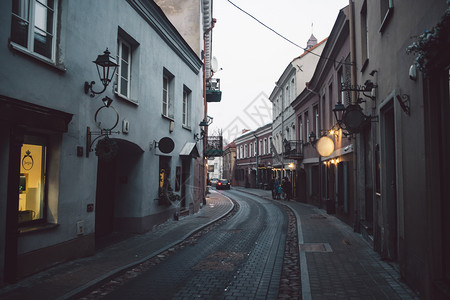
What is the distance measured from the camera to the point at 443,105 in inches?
169

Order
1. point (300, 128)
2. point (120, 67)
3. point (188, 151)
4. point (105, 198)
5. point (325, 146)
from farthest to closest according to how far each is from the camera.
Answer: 1. point (300, 128)
2. point (188, 151)
3. point (325, 146)
4. point (105, 198)
5. point (120, 67)

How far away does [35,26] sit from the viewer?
626 cm

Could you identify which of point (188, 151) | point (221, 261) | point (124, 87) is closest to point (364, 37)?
point (124, 87)

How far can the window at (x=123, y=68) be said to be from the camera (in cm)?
955

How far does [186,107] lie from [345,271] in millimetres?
11049

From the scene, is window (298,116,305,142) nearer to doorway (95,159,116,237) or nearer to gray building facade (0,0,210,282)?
gray building facade (0,0,210,282)

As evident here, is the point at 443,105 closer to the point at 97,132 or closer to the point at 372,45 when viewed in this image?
the point at 372,45

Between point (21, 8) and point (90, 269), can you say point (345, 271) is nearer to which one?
point (90, 269)

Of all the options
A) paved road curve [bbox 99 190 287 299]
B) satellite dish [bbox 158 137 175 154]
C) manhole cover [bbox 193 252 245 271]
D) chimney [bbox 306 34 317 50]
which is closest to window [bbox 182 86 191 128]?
satellite dish [bbox 158 137 175 154]

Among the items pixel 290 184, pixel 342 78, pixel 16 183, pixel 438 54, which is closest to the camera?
pixel 438 54

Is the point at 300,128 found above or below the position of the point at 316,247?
above

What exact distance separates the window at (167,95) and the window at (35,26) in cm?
627

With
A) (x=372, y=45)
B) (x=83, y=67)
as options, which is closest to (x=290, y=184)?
(x=372, y=45)

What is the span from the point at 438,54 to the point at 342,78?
1005cm
